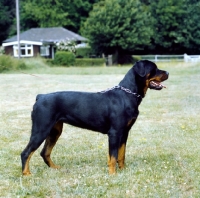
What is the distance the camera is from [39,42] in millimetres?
52406

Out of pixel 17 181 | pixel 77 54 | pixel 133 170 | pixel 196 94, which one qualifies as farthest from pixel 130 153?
pixel 77 54

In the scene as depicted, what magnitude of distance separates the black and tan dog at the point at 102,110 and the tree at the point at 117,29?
4394cm

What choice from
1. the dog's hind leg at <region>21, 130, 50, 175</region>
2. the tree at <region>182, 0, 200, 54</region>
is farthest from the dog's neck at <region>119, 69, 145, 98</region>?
the tree at <region>182, 0, 200, 54</region>

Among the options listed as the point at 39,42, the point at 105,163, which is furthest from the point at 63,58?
the point at 105,163

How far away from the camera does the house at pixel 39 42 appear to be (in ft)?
171

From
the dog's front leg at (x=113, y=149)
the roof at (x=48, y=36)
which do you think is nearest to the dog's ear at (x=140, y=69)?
the dog's front leg at (x=113, y=149)

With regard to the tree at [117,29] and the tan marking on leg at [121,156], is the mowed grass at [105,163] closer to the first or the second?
the tan marking on leg at [121,156]

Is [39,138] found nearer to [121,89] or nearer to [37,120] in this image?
[37,120]

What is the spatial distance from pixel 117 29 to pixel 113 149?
45.2m

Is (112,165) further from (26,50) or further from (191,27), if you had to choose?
(191,27)

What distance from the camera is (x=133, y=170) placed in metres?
5.95

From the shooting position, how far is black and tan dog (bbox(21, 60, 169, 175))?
5.73 metres

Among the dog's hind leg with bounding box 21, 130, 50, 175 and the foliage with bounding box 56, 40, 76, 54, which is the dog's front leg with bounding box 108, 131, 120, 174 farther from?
the foliage with bounding box 56, 40, 76, 54

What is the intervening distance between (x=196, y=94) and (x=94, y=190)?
→ 37.3 ft
